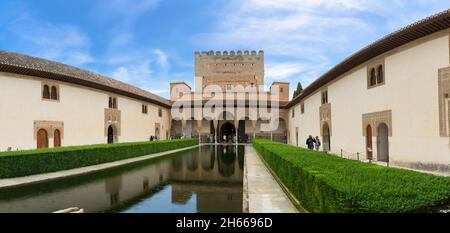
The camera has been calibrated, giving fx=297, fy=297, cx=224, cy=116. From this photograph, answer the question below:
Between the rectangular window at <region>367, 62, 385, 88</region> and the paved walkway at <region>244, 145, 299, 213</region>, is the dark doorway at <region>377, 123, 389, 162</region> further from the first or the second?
the paved walkway at <region>244, 145, 299, 213</region>

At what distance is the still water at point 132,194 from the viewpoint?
650cm

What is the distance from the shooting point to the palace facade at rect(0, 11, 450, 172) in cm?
956

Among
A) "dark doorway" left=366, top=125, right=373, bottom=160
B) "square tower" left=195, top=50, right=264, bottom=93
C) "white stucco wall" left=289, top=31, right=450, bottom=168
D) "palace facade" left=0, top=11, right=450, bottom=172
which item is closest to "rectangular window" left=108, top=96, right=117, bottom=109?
"palace facade" left=0, top=11, right=450, bottom=172

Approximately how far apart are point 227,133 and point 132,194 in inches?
1246

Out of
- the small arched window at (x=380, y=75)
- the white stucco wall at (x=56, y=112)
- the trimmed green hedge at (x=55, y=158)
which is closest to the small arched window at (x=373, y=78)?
the small arched window at (x=380, y=75)

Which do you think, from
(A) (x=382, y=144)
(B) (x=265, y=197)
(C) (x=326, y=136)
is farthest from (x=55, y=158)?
(C) (x=326, y=136)

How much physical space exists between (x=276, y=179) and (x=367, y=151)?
613 centimetres

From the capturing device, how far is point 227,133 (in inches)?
1553

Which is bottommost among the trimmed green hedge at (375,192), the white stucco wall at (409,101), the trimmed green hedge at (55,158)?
the trimmed green hedge at (55,158)

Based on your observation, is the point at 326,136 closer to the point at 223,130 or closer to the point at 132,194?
the point at 132,194

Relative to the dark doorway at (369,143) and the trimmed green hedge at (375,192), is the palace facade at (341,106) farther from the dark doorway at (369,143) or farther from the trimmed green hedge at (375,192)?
the trimmed green hedge at (375,192)

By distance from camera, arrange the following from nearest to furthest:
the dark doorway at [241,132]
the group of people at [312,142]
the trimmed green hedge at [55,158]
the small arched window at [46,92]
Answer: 1. the trimmed green hedge at [55,158]
2. the small arched window at [46,92]
3. the group of people at [312,142]
4. the dark doorway at [241,132]

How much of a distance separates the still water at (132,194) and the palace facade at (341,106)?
246 inches
